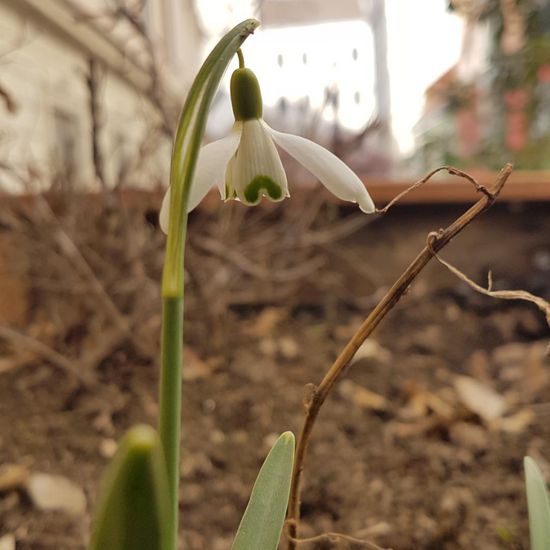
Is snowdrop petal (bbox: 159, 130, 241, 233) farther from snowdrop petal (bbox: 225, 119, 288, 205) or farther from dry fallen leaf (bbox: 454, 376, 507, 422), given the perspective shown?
dry fallen leaf (bbox: 454, 376, 507, 422)

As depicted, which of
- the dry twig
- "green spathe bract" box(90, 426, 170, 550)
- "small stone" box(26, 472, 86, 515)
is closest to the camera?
"green spathe bract" box(90, 426, 170, 550)

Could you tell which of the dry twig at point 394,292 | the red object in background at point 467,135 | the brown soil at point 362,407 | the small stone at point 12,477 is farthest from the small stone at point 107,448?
the red object in background at point 467,135

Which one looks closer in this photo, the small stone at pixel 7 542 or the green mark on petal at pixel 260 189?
the green mark on petal at pixel 260 189

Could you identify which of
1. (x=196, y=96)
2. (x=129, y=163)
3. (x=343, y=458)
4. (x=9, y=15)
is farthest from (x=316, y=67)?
(x=196, y=96)

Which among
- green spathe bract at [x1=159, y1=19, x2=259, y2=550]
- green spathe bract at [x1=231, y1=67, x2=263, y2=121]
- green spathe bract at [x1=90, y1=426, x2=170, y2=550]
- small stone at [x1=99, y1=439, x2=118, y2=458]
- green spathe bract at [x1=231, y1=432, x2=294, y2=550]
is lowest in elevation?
small stone at [x1=99, y1=439, x2=118, y2=458]

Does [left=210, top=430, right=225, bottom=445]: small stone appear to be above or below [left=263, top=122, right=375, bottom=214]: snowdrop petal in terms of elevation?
below

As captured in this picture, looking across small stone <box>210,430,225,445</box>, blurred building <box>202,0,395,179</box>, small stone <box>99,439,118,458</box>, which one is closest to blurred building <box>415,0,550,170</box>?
blurred building <box>202,0,395,179</box>

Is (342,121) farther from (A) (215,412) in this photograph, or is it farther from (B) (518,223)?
(A) (215,412)

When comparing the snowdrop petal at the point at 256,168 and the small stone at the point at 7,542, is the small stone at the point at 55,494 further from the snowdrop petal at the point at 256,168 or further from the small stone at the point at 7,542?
the snowdrop petal at the point at 256,168
